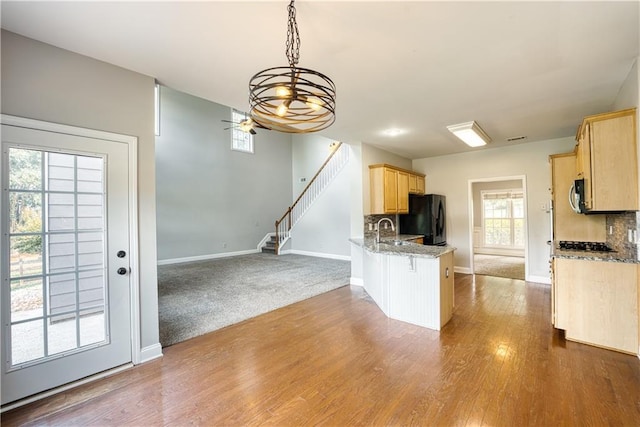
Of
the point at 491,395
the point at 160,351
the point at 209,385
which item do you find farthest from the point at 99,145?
the point at 491,395

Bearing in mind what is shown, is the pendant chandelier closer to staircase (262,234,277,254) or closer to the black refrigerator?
the black refrigerator

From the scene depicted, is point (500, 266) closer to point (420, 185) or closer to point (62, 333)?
point (420, 185)

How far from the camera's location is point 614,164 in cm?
271

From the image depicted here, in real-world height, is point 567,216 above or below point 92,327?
above

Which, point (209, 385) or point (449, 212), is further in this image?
point (449, 212)

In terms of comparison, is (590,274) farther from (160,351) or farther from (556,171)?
(160,351)

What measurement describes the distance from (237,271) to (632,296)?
624 cm

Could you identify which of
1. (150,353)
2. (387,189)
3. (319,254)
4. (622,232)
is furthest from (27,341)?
(319,254)

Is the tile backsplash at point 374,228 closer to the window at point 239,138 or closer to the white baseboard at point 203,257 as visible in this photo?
the white baseboard at point 203,257

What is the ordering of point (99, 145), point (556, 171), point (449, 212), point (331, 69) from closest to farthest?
point (99, 145), point (331, 69), point (556, 171), point (449, 212)

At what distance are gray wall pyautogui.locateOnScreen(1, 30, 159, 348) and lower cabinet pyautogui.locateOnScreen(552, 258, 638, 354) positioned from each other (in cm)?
412

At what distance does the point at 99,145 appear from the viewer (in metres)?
2.43

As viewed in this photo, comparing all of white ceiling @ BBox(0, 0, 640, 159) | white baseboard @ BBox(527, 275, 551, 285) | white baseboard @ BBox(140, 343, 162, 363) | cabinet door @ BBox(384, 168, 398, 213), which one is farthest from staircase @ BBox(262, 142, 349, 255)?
white baseboard @ BBox(140, 343, 162, 363)

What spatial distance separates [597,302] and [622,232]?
1.10 metres
